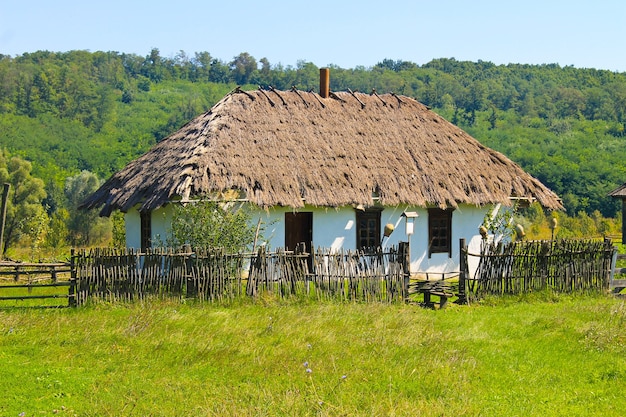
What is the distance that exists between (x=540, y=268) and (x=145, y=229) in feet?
29.3

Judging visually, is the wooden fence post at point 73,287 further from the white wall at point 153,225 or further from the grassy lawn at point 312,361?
the white wall at point 153,225

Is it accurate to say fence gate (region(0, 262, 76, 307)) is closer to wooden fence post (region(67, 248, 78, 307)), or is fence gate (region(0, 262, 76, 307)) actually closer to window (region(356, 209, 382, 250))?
wooden fence post (region(67, 248, 78, 307))

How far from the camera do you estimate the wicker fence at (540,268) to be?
13102 millimetres

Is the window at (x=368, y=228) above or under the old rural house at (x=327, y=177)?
under

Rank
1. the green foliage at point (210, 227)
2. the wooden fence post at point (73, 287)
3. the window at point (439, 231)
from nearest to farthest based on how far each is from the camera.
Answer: the wooden fence post at point (73, 287), the green foliage at point (210, 227), the window at point (439, 231)

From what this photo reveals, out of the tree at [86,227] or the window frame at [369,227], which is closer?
the window frame at [369,227]

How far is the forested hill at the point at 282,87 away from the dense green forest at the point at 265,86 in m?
0.10

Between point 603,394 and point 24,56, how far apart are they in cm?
7555

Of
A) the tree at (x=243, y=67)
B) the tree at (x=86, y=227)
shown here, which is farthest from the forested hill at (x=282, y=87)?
the tree at (x=86, y=227)

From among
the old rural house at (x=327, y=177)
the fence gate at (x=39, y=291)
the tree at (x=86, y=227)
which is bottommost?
the fence gate at (x=39, y=291)

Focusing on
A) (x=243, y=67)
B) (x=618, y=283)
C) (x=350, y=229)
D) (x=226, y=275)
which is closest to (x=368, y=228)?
(x=350, y=229)

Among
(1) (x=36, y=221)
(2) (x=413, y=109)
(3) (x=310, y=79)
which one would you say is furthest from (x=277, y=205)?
(3) (x=310, y=79)

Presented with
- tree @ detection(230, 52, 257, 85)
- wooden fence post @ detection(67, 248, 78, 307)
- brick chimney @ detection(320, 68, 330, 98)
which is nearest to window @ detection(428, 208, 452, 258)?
brick chimney @ detection(320, 68, 330, 98)

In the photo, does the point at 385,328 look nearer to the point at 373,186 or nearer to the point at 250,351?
the point at 250,351
